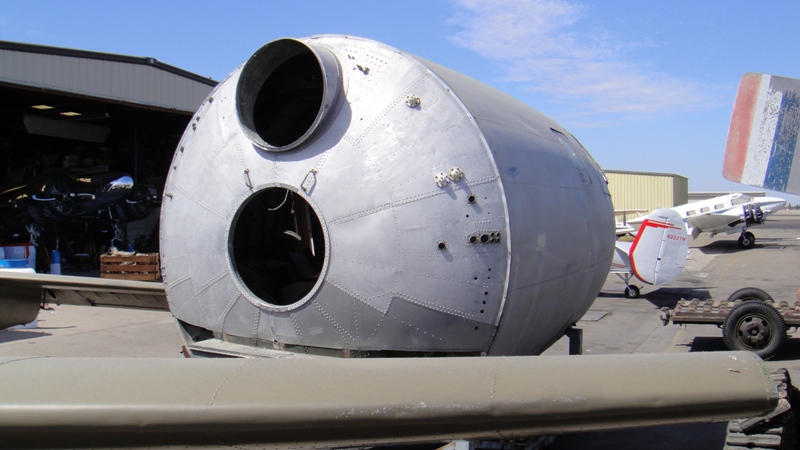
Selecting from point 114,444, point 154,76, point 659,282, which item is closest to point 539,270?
point 114,444

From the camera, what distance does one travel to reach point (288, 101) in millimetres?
4469

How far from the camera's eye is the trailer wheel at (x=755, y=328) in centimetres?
947

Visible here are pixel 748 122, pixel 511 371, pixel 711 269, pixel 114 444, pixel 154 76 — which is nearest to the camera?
pixel 114 444

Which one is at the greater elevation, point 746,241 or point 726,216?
point 726,216

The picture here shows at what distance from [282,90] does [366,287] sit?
1.70 m

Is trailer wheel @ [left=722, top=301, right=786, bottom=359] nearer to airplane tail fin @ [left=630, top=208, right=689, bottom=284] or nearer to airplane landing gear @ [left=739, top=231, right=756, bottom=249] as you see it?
airplane tail fin @ [left=630, top=208, right=689, bottom=284]

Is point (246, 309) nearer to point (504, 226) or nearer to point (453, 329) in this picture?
point (453, 329)

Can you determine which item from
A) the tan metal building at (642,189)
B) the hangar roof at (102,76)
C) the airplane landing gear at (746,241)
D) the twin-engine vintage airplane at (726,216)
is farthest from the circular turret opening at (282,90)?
the tan metal building at (642,189)

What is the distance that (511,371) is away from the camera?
1.95 meters

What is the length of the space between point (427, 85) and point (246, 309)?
5.02 ft

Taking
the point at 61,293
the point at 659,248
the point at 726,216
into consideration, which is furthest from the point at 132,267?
the point at 726,216

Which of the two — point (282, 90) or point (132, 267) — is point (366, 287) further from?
point (132, 267)

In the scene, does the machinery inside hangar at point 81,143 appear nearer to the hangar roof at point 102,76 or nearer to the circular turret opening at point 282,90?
the hangar roof at point 102,76

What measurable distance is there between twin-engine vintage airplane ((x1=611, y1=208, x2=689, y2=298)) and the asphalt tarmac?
747 mm
